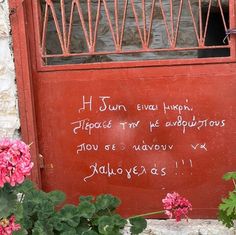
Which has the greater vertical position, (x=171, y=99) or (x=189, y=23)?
(x=189, y=23)

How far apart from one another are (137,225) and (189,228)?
0.49 m

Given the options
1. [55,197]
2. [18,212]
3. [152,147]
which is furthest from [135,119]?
[18,212]

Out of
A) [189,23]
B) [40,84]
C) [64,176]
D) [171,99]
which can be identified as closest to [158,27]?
[189,23]

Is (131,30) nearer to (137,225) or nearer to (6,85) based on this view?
(6,85)

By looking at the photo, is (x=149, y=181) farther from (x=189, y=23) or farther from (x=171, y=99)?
(x=189, y=23)

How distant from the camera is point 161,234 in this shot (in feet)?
11.1

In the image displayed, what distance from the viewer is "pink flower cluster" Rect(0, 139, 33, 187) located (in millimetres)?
2279

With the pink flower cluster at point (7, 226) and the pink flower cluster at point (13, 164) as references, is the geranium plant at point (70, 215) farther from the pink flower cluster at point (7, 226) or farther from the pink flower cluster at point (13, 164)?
the pink flower cluster at point (13, 164)

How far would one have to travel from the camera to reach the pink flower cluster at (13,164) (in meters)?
2.28

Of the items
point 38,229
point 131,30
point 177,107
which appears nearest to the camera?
point 38,229

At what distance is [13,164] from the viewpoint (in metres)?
2.30

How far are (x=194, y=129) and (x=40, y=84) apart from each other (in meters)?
0.99

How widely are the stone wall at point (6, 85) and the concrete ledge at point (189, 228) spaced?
0.96 m

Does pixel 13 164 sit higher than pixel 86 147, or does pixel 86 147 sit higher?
pixel 13 164
